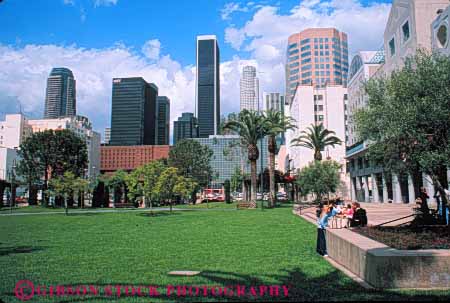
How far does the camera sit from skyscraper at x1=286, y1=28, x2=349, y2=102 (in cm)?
13288

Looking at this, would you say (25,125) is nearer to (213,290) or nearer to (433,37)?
(433,37)

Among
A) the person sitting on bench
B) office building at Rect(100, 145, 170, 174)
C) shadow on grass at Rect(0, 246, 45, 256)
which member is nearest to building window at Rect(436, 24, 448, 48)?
the person sitting on bench

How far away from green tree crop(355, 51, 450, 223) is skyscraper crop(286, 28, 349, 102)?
408 ft

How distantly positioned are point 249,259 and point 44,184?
57254 millimetres

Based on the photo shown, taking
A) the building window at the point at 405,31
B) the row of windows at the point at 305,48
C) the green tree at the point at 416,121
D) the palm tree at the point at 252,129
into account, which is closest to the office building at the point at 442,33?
the building window at the point at 405,31

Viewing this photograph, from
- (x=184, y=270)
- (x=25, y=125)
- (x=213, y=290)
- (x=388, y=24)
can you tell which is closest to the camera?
(x=213, y=290)

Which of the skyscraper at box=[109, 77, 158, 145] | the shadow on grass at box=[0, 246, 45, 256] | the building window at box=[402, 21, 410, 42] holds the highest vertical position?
the skyscraper at box=[109, 77, 158, 145]

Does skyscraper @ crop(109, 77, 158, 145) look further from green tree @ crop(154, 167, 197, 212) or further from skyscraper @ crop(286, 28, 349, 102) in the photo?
green tree @ crop(154, 167, 197, 212)

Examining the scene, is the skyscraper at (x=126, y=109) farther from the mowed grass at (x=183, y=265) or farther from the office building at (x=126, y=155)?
the mowed grass at (x=183, y=265)

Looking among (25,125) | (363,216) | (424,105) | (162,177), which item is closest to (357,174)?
(162,177)

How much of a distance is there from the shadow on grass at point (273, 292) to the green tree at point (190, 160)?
60.6 metres

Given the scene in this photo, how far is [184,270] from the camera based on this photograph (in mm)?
8820

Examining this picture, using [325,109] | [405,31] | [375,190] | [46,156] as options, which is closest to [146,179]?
[46,156]

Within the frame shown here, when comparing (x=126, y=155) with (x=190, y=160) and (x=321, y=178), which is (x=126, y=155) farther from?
(x=321, y=178)
